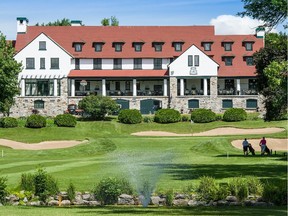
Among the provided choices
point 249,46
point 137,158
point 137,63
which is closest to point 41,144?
point 137,158

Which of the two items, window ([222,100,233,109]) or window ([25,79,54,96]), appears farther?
window ([25,79,54,96])

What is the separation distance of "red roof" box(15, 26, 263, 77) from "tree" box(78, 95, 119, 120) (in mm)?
13247

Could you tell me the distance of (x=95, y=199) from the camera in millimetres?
24188

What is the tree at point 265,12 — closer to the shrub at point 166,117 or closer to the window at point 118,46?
the shrub at point 166,117

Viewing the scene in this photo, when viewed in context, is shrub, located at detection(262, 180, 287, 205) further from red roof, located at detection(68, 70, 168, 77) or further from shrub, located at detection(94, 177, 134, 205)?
red roof, located at detection(68, 70, 168, 77)

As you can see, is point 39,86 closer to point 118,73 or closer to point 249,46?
point 118,73

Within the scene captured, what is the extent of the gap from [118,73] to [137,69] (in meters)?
2.72

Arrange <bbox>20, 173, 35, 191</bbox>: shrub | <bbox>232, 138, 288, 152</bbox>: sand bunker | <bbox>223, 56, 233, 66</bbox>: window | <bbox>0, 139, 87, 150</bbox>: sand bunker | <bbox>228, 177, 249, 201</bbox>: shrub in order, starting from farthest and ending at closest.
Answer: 1. <bbox>223, 56, 233, 66</bbox>: window
2. <bbox>0, 139, 87, 150</bbox>: sand bunker
3. <bbox>232, 138, 288, 152</bbox>: sand bunker
4. <bbox>20, 173, 35, 191</bbox>: shrub
5. <bbox>228, 177, 249, 201</bbox>: shrub

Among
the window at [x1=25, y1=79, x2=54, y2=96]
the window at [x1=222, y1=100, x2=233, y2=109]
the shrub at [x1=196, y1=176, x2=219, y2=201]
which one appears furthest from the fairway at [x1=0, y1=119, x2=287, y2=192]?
the window at [x1=25, y1=79, x2=54, y2=96]

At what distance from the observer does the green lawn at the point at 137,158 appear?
29.1 meters

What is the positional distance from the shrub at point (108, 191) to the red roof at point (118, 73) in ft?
195

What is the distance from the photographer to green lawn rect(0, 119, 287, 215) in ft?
95.5

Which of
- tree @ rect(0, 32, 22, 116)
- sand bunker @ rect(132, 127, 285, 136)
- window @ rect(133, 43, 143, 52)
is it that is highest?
window @ rect(133, 43, 143, 52)

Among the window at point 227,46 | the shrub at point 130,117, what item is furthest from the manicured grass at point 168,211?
the window at point 227,46
